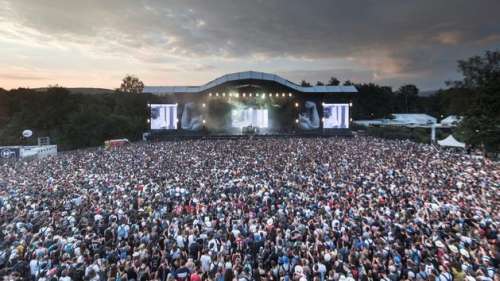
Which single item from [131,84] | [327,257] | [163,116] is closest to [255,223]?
[327,257]

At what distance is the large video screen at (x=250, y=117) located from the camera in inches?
1481

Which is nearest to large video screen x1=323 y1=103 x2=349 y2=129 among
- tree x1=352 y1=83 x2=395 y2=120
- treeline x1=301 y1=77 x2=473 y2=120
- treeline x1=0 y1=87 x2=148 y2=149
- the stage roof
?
the stage roof

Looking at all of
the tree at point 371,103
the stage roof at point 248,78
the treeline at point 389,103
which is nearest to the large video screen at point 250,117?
the stage roof at point 248,78

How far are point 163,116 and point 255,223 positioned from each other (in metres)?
29.3

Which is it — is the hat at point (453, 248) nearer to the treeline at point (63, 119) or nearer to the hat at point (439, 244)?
the hat at point (439, 244)

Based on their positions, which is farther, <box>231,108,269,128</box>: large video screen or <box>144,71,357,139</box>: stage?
<box>231,108,269,128</box>: large video screen

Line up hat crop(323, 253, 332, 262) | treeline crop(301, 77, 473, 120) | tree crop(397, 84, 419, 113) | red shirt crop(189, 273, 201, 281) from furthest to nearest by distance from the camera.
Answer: tree crop(397, 84, 419, 113)
treeline crop(301, 77, 473, 120)
hat crop(323, 253, 332, 262)
red shirt crop(189, 273, 201, 281)

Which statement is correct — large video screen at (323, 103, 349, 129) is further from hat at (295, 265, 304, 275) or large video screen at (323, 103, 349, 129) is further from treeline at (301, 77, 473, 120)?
hat at (295, 265, 304, 275)

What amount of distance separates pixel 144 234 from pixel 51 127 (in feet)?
148

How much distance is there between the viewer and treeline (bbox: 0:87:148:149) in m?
38.7

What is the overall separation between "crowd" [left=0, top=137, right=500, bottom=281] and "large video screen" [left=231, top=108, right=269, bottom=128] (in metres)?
21.7

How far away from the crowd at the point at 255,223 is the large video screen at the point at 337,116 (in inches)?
752

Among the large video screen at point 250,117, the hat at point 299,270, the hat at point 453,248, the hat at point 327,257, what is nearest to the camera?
the hat at point 299,270

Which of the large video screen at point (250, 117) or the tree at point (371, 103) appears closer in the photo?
the large video screen at point (250, 117)
